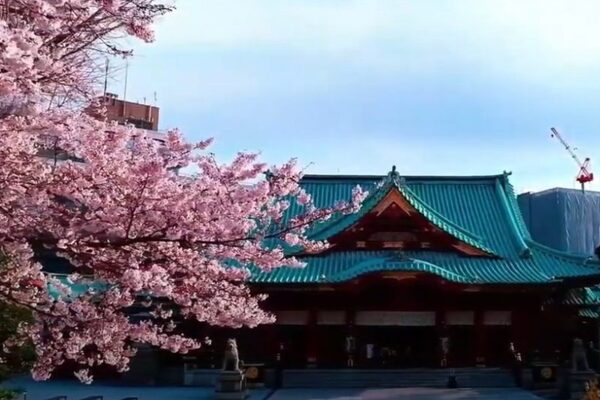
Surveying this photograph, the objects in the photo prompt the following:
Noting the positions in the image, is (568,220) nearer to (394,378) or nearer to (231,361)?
(394,378)

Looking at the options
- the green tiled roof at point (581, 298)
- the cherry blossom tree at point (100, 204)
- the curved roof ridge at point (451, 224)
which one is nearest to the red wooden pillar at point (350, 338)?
the curved roof ridge at point (451, 224)

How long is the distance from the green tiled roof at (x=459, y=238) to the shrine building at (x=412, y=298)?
0.06 metres

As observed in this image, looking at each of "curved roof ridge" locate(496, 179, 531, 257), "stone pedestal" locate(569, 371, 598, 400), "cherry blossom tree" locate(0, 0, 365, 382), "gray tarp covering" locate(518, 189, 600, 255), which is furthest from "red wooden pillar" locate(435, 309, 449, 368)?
"gray tarp covering" locate(518, 189, 600, 255)

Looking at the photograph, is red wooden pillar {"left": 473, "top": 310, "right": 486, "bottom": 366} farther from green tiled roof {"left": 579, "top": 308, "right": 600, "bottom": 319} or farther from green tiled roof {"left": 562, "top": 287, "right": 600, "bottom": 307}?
green tiled roof {"left": 579, "top": 308, "right": 600, "bottom": 319}

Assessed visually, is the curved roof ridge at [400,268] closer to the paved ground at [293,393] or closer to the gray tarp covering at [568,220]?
the paved ground at [293,393]

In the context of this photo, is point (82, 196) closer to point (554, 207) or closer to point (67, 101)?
point (67, 101)

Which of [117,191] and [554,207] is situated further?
[554,207]

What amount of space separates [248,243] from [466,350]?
19.6 metres

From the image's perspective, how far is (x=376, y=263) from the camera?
2262 centimetres

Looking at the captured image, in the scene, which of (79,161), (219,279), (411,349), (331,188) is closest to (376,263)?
(411,349)

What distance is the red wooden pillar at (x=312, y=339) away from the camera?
2400 cm

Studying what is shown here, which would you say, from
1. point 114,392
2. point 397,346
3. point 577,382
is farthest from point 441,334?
point 114,392

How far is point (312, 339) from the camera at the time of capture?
24000 millimetres

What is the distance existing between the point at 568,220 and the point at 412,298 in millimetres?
19366
